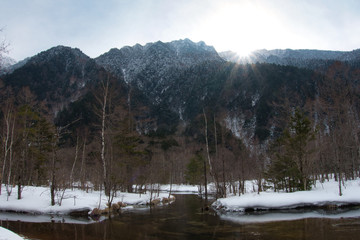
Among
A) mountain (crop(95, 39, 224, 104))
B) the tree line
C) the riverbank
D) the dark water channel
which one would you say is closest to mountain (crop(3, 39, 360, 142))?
mountain (crop(95, 39, 224, 104))

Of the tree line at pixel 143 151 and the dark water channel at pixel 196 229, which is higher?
the tree line at pixel 143 151

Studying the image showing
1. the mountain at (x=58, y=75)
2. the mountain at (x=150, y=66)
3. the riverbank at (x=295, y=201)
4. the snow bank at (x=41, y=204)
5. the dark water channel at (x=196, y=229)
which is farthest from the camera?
the mountain at (x=150, y=66)

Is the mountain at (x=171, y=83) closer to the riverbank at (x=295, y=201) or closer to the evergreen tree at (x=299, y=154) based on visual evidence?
the evergreen tree at (x=299, y=154)

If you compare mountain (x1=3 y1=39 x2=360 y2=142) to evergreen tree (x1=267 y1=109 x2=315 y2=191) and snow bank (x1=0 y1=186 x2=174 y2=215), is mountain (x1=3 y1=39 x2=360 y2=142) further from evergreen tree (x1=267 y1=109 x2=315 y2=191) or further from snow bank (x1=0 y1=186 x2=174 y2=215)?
snow bank (x1=0 y1=186 x2=174 y2=215)

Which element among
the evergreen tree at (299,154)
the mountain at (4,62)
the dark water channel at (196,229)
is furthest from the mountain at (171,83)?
the mountain at (4,62)

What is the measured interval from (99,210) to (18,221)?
5301 mm

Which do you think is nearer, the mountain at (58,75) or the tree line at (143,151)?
the tree line at (143,151)

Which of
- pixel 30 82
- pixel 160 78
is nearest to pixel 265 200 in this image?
pixel 30 82

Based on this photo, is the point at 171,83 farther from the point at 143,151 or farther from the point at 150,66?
the point at 143,151

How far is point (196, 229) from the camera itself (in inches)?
556

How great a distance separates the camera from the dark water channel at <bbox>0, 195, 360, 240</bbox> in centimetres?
1171

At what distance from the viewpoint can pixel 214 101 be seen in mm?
123312

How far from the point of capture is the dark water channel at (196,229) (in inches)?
461

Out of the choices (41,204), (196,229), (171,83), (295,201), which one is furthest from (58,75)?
(196,229)
